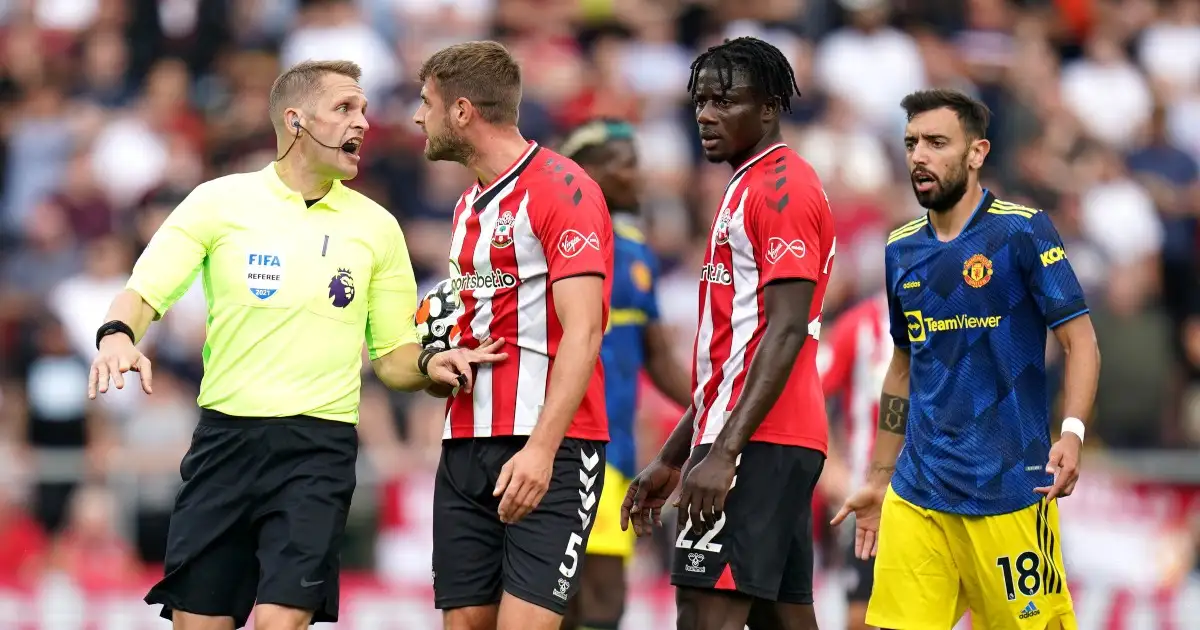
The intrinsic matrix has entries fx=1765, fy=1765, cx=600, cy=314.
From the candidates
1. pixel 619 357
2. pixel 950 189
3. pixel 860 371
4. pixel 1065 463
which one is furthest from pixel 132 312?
pixel 860 371

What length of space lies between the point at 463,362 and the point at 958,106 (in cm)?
242

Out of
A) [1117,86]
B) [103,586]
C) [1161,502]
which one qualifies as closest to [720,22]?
[1117,86]

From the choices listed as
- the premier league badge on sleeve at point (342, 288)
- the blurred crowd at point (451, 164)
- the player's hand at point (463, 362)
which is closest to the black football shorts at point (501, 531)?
the player's hand at point (463, 362)

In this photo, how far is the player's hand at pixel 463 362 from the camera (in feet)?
22.9

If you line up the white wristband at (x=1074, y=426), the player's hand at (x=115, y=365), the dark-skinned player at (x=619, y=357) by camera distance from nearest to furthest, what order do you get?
the player's hand at (x=115, y=365) < the white wristband at (x=1074, y=426) < the dark-skinned player at (x=619, y=357)

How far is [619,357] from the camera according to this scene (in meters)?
9.62

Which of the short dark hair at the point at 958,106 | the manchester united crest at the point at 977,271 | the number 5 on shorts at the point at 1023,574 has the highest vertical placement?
the short dark hair at the point at 958,106

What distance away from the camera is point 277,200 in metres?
7.38

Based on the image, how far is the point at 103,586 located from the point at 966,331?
23.0 feet

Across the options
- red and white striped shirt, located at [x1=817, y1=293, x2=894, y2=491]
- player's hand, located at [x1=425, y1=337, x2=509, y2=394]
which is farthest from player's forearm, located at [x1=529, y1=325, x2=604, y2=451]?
red and white striped shirt, located at [x1=817, y1=293, x2=894, y2=491]

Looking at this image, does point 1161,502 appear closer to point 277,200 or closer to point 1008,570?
point 1008,570

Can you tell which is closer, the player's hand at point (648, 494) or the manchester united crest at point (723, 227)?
the manchester united crest at point (723, 227)

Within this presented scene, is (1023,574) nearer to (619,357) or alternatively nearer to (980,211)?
(980,211)

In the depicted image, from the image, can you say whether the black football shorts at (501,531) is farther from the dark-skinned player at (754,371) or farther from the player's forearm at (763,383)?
the player's forearm at (763,383)
